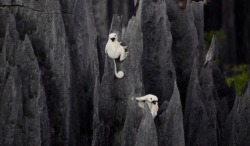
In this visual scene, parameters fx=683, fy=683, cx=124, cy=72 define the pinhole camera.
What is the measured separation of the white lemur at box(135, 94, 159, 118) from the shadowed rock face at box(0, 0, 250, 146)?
0.32ft

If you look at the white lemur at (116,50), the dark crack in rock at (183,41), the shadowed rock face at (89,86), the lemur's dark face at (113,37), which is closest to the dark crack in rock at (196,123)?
the shadowed rock face at (89,86)

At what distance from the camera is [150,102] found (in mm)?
10438

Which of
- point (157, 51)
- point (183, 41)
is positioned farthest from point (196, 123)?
point (183, 41)

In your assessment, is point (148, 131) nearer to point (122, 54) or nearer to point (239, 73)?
point (122, 54)

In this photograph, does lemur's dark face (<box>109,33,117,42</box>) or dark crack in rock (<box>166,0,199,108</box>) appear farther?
dark crack in rock (<box>166,0,199,108</box>)

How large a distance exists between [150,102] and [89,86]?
1.63 meters

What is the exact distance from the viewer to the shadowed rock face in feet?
34.3

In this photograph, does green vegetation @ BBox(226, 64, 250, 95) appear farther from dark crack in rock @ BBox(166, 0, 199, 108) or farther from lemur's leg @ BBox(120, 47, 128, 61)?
lemur's leg @ BBox(120, 47, 128, 61)

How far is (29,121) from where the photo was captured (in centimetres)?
1045

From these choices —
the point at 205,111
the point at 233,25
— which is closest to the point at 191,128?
the point at 205,111

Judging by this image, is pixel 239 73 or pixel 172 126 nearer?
pixel 172 126

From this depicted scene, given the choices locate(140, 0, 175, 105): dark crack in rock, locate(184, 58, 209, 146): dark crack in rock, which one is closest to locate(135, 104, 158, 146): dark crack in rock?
locate(140, 0, 175, 105): dark crack in rock

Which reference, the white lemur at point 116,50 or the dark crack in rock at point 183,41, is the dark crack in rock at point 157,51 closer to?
the dark crack in rock at point 183,41

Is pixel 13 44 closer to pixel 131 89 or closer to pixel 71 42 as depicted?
pixel 71 42
